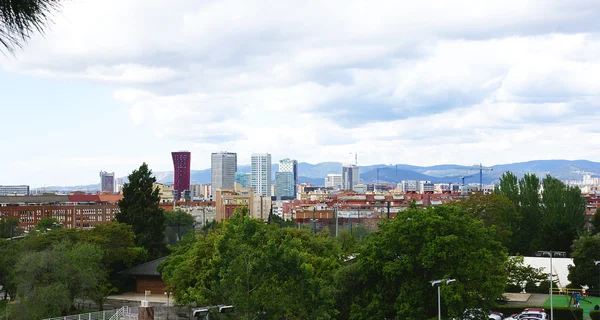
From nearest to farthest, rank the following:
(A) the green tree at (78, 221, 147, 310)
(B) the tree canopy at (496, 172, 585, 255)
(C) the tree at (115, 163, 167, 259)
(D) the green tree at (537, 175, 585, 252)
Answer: (A) the green tree at (78, 221, 147, 310) < (C) the tree at (115, 163, 167, 259) < (D) the green tree at (537, 175, 585, 252) < (B) the tree canopy at (496, 172, 585, 255)

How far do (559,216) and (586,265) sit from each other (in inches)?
1001

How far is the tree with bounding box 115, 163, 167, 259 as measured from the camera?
64812mm

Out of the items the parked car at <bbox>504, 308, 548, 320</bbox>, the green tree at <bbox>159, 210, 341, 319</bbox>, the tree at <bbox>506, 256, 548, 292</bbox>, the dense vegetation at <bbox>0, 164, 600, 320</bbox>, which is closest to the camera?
the green tree at <bbox>159, 210, 341, 319</bbox>

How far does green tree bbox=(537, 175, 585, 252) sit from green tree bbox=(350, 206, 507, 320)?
40.5 metres

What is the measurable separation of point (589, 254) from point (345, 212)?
7144cm

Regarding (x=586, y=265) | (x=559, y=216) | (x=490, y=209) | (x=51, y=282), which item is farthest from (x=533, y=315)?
(x=559, y=216)

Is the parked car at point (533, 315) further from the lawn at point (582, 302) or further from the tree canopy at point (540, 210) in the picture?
the tree canopy at point (540, 210)

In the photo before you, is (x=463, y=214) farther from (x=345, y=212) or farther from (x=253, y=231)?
(x=345, y=212)

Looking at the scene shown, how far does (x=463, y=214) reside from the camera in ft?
102

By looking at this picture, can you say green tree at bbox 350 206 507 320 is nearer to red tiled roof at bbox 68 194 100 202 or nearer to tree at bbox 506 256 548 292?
tree at bbox 506 256 548 292

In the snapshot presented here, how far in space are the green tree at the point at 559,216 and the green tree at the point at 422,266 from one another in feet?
133

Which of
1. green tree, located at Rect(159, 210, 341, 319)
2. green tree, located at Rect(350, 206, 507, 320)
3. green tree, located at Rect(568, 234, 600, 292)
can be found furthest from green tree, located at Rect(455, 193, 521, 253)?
green tree, located at Rect(159, 210, 341, 319)

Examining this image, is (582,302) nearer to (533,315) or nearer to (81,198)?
(533,315)

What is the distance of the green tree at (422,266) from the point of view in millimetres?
28000
